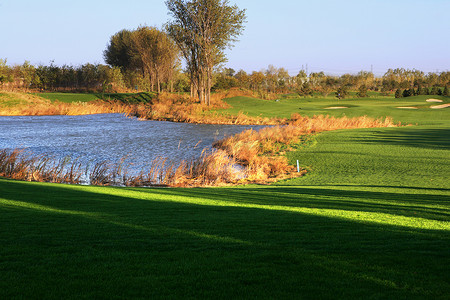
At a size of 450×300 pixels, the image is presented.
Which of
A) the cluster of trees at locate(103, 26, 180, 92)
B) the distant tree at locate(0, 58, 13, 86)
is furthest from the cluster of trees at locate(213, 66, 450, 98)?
the distant tree at locate(0, 58, 13, 86)

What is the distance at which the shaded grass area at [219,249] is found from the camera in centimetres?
395

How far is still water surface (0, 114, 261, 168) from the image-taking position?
832 inches

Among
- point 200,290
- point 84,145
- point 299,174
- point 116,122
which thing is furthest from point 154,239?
point 116,122

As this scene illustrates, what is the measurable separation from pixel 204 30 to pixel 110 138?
68.4ft

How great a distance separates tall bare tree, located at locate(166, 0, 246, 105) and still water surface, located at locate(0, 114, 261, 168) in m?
10.9

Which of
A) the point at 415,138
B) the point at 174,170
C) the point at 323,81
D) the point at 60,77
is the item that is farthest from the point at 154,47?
the point at 174,170

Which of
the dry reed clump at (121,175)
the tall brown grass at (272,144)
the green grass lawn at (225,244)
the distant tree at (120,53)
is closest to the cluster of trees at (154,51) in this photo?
the distant tree at (120,53)

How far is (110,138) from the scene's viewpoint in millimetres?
27375

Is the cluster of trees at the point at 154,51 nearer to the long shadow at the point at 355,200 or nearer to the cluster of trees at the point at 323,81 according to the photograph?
the cluster of trees at the point at 323,81

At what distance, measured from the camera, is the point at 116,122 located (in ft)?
125

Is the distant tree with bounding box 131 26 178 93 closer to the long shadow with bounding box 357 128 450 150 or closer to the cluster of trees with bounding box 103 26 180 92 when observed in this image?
the cluster of trees with bounding box 103 26 180 92

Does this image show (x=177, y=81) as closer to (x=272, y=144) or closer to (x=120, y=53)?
(x=120, y=53)

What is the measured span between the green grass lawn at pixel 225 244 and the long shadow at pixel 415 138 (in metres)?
9.48

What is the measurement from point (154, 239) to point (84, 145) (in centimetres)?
1979
